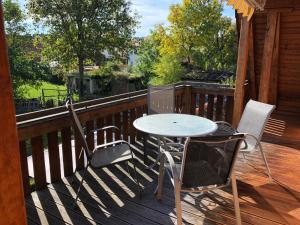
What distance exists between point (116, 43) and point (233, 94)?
14.8 metres

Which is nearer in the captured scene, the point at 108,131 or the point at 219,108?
the point at 108,131

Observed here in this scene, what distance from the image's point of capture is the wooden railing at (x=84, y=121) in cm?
274

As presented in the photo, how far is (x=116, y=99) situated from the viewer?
4.01 meters

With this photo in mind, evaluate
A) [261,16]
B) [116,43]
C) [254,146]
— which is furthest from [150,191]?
[116,43]

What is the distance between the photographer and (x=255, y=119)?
10.7 ft

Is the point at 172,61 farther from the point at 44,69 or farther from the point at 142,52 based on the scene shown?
the point at 44,69

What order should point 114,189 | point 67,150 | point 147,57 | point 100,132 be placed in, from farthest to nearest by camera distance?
point 147,57 → point 100,132 → point 67,150 → point 114,189

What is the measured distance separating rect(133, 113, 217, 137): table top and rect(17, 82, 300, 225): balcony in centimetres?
65

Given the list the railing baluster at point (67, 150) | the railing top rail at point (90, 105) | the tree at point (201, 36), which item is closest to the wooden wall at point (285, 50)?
the railing top rail at point (90, 105)

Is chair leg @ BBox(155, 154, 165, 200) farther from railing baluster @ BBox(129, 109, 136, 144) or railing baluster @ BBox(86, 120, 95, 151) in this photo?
railing baluster @ BBox(129, 109, 136, 144)

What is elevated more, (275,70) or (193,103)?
(275,70)

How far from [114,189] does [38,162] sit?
0.83 metres

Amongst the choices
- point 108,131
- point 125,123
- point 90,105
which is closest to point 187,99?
point 125,123

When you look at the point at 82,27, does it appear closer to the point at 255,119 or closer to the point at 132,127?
the point at 132,127
